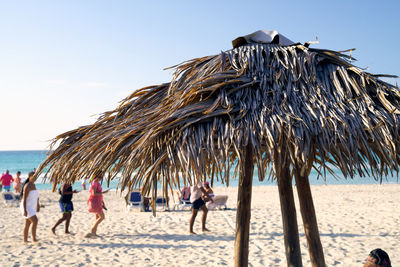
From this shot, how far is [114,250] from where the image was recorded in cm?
706

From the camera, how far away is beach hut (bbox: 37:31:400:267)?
3021 mm

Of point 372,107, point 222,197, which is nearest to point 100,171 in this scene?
point 372,107

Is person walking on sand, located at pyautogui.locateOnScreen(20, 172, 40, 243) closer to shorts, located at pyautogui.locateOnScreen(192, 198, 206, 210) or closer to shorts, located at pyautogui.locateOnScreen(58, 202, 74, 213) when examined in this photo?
shorts, located at pyautogui.locateOnScreen(58, 202, 74, 213)

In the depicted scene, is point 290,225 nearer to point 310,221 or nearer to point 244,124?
point 310,221

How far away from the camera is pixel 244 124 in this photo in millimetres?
3139

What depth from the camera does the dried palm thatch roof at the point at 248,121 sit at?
9.90 feet

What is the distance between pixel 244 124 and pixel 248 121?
5 centimetres

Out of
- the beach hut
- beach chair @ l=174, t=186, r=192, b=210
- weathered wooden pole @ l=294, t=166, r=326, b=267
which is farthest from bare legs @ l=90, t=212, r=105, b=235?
weathered wooden pole @ l=294, t=166, r=326, b=267

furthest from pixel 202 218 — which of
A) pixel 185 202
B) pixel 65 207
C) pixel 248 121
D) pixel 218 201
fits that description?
pixel 248 121

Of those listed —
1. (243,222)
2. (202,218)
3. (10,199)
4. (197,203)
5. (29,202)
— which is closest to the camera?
(243,222)

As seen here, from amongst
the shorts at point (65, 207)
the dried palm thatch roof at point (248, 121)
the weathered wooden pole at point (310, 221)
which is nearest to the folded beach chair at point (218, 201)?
the shorts at point (65, 207)

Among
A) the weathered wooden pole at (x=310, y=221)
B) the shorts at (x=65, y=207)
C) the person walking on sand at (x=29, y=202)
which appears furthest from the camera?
the shorts at (x=65, y=207)

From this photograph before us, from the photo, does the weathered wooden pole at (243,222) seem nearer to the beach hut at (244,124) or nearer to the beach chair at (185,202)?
the beach hut at (244,124)

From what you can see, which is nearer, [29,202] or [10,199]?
[29,202]
